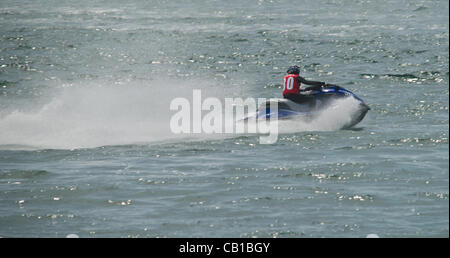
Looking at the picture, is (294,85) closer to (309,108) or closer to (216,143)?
(309,108)

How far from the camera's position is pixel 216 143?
64.4ft

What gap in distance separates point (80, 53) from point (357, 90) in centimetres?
1610

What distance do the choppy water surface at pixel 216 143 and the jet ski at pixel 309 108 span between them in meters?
0.40

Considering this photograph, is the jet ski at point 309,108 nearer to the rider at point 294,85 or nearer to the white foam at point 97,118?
the rider at point 294,85

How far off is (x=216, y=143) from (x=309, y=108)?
3.10 meters

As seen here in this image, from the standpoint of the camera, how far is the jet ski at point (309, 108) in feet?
69.8

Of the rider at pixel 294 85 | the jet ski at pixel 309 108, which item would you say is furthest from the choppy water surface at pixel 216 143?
the rider at pixel 294 85

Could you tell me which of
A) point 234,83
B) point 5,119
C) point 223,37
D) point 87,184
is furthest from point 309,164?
point 223,37

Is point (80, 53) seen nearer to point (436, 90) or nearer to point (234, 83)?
point (234, 83)

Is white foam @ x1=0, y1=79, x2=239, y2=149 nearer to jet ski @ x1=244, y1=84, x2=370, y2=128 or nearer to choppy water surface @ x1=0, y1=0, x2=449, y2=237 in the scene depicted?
choppy water surface @ x1=0, y1=0, x2=449, y2=237

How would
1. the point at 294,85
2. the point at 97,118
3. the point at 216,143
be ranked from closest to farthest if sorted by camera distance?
1. the point at 216,143
2. the point at 294,85
3. the point at 97,118

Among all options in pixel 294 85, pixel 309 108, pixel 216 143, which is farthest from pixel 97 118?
pixel 309 108

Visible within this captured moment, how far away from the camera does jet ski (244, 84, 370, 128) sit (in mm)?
21281

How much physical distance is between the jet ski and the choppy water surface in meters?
0.40
